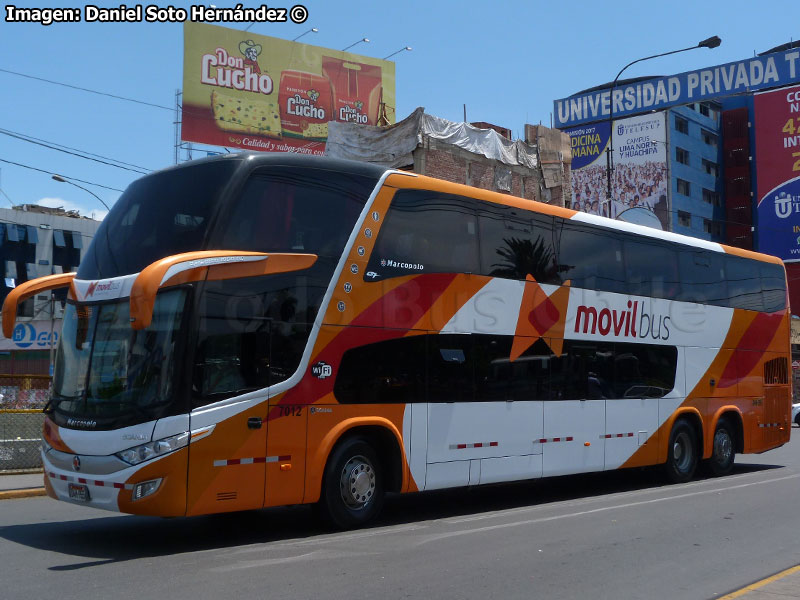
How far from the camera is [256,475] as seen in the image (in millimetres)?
9609

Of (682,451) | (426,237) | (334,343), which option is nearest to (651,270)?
(682,451)

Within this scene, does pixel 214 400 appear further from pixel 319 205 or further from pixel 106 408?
pixel 319 205

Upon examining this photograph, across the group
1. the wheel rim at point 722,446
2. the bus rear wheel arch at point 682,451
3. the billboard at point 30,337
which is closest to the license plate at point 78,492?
the bus rear wheel arch at point 682,451

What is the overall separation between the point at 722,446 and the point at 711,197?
2441 inches

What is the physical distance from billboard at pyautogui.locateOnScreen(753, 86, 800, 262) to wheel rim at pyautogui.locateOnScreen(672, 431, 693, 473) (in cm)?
5038

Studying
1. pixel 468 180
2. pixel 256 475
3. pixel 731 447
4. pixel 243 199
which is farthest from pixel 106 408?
pixel 468 180

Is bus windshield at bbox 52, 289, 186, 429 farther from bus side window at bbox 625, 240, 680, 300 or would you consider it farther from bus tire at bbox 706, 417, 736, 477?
bus tire at bbox 706, 417, 736, 477

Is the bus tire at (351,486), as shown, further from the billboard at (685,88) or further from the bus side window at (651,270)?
the billboard at (685,88)

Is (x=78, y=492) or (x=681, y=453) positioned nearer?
(x=78, y=492)

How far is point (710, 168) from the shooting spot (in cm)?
7519

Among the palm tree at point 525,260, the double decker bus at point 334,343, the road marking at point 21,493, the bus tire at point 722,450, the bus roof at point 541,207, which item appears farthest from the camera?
the bus tire at point 722,450

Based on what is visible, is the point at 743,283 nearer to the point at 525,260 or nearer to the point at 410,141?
the point at 525,260

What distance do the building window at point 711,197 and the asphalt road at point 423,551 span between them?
6441 centimetres

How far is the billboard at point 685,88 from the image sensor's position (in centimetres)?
6681
